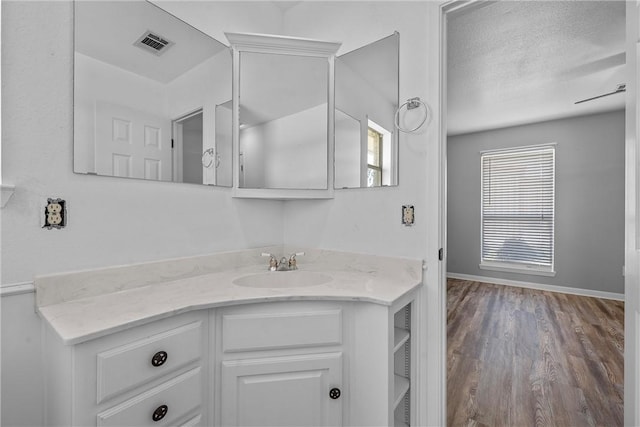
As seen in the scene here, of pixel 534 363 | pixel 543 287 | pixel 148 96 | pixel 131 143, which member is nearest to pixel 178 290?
pixel 131 143

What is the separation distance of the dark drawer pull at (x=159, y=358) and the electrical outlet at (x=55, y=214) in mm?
612

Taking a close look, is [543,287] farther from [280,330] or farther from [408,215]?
[280,330]

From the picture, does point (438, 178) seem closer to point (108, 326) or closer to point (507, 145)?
point (108, 326)

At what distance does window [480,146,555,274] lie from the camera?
433 cm

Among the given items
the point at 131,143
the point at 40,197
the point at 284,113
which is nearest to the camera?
the point at 40,197

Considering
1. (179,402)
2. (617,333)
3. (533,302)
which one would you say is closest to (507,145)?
(533,302)

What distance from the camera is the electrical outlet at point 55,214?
106cm

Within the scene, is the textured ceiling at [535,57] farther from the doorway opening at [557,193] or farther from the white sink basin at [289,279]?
the white sink basin at [289,279]

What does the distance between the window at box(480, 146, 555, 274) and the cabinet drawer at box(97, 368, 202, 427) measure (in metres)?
4.89

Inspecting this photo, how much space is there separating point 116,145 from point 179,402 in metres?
1.03

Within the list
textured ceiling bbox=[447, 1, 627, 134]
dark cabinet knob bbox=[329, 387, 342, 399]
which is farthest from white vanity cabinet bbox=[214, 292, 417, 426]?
textured ceiling bbox=[447, 1, 627, 134]

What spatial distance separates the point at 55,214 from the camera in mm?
1079

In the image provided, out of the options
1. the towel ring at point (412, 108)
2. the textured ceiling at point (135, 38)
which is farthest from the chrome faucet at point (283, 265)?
the textured ceiling at point (135, 38)

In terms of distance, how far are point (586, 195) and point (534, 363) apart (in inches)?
119
